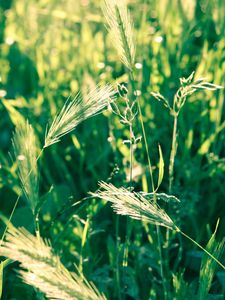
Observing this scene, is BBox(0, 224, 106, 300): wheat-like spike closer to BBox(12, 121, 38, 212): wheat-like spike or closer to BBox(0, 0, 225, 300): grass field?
BBox(0, 0, 225, 300): grass field

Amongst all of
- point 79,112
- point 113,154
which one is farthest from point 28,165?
point 113,154

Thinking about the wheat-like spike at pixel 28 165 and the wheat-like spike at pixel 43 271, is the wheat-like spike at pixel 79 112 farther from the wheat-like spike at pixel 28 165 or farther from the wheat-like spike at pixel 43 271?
the wheat-like spike at pixel 43 271

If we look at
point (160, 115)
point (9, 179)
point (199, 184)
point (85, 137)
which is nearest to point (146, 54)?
point (160, 115)

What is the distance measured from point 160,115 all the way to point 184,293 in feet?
2.05

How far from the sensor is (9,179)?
3.90ft

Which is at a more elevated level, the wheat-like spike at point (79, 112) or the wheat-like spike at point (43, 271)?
the wheat-like spike at point (79, 112)

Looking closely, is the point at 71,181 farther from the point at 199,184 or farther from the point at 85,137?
the point at 199,184

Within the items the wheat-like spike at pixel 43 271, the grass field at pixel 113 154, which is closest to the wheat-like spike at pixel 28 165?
the grass field at pixel 113 154

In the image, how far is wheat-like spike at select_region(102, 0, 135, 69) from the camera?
2.44ft

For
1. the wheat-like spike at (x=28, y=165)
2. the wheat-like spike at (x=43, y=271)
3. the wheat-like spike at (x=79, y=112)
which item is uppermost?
the wheat-like spike at (x=79, y=112)

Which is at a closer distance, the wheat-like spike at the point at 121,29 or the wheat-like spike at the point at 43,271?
the wheat-like spike at the point at 43,271

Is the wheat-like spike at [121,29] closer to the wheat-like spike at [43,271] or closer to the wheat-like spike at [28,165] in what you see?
the wheat-like spike at [28,165]

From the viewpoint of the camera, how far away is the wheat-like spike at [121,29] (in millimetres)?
744

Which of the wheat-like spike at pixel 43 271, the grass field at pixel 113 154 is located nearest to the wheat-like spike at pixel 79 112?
the grass field at pixel 113 154
